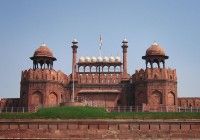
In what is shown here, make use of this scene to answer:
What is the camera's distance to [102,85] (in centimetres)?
3678

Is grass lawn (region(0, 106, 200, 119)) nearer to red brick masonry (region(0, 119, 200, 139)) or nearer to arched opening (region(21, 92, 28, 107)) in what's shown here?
red brick masonry (region(0, 119, 200, 139))

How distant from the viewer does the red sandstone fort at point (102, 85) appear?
34.0 metres

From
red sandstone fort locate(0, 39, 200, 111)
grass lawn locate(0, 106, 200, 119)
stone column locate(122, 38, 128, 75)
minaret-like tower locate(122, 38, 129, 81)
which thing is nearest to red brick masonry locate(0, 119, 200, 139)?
grass lawn locate(0, 106, 200, 119)

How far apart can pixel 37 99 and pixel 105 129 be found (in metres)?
9.62

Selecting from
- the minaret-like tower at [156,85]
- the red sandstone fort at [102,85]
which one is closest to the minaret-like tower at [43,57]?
the red sandstone fort at [102,85]

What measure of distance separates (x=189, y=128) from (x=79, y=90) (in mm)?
13412

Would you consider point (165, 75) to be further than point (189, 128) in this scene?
Yes

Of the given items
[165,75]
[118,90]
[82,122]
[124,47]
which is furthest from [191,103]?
[82,122]

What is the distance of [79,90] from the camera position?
3684 cm

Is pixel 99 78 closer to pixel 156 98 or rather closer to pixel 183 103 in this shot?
pixel 156 98

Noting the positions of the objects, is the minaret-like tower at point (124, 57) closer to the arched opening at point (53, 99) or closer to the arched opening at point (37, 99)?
the arched opening at point (53, 99)

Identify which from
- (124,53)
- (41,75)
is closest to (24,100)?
(41,75)

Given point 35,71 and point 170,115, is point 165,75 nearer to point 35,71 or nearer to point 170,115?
point 170,115

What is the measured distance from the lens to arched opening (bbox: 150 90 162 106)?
110 ft
